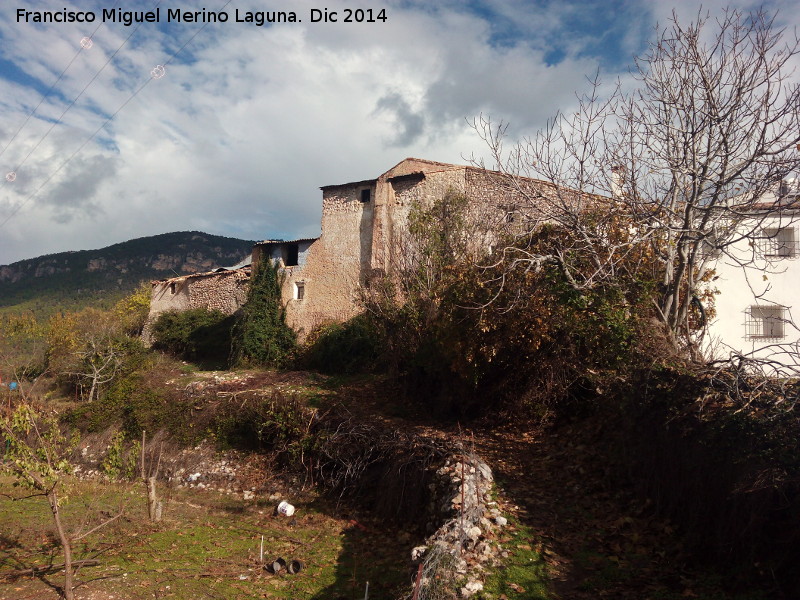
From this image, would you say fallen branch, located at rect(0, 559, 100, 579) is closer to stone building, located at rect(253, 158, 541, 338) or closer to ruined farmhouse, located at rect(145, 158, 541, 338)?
ruined farmhouse, located at rect(145, 158, 541, 338)

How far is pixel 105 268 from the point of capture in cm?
7250

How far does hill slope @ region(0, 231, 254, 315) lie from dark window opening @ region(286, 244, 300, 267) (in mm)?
43015

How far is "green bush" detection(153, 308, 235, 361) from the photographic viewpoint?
26.7 meters

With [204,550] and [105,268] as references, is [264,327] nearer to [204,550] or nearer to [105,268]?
[204,550]

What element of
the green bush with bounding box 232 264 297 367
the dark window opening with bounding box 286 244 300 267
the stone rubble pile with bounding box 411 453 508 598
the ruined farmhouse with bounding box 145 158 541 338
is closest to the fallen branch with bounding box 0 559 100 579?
the stone rubble pile with bounding box 411 453 508 598

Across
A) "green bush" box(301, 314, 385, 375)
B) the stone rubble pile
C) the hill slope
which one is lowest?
the stone rubble pile

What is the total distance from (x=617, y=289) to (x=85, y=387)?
2016 cm

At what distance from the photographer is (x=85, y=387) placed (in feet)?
70.8

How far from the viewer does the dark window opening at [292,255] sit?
26266 mm

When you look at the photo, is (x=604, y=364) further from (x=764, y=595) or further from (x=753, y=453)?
(x=764, y=595)

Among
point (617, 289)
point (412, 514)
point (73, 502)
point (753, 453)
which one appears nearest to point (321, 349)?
point (73, 502)

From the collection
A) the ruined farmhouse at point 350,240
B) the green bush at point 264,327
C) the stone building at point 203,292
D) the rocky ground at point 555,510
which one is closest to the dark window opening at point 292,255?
the ruined farmhouse at point 350,240

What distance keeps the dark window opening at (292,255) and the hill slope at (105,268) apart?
43015mm

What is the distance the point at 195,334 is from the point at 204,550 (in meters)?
19.4
